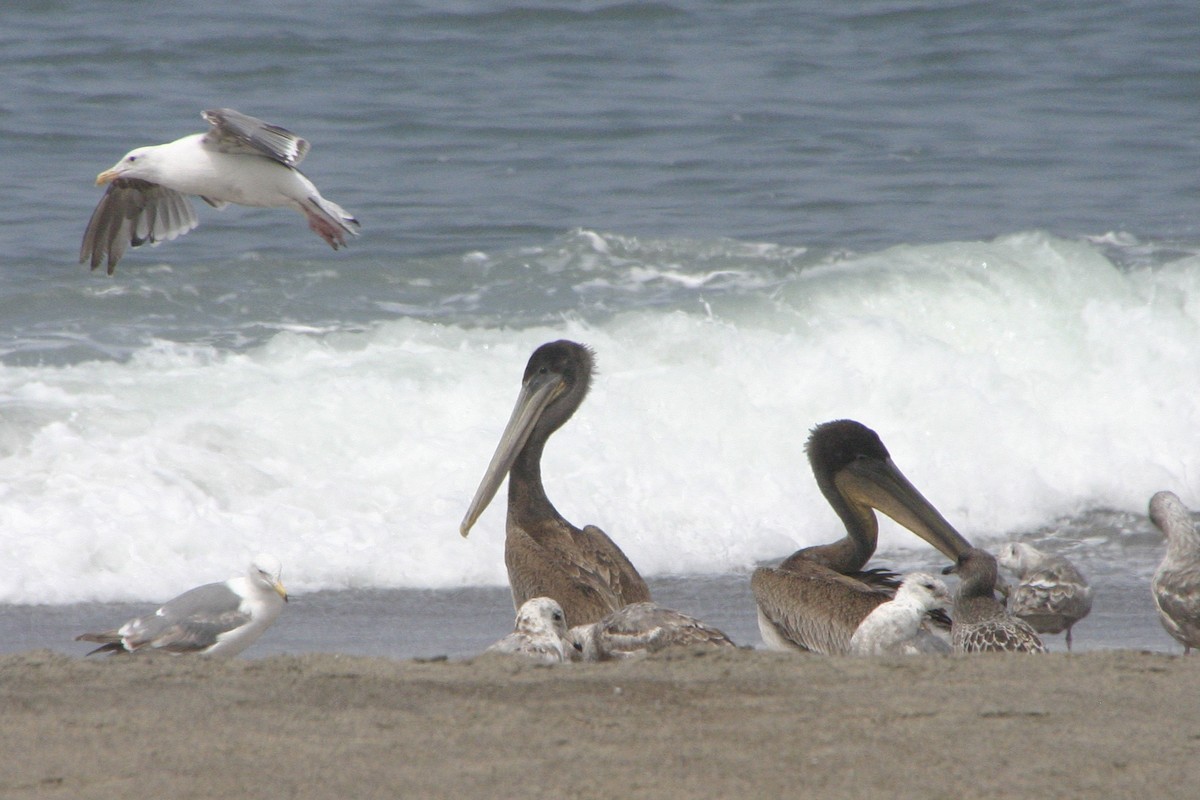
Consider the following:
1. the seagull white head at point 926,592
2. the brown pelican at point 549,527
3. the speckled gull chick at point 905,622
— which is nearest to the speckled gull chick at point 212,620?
the brown pelican at point 549,527

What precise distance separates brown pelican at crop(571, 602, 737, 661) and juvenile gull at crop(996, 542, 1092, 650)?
176 centimetres

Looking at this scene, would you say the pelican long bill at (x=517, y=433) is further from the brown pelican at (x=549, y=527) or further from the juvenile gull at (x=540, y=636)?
the juvenile gull at (x=540, y=636)

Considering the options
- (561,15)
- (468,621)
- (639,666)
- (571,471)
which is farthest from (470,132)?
(639,666)

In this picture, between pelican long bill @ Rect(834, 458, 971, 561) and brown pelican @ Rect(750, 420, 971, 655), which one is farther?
pelican long bill @ Rect(834, 458, 971, 561)

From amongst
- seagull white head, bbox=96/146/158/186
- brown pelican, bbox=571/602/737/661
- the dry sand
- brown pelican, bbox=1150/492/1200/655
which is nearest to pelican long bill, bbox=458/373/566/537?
brown pelican, bbox=571/602/737/661

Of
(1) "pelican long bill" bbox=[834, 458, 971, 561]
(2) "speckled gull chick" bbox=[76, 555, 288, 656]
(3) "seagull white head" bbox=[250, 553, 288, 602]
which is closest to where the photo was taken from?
(2) "speckled gull chick" bbox=[76, 555, 288, 656]

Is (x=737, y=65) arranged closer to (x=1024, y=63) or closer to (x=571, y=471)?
(x=1024, y=63)

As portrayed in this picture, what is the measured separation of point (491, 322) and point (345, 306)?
→ 1.11m

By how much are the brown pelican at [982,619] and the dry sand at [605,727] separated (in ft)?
1.61

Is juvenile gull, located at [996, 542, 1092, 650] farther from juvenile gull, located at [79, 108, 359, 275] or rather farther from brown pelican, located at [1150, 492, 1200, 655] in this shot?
juvenile gull, located at [79, 108, 359, 275]

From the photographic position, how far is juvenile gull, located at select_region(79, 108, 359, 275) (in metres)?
7.33

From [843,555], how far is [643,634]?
1.43m

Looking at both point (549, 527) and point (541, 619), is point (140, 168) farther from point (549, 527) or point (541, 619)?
point (541, 619)

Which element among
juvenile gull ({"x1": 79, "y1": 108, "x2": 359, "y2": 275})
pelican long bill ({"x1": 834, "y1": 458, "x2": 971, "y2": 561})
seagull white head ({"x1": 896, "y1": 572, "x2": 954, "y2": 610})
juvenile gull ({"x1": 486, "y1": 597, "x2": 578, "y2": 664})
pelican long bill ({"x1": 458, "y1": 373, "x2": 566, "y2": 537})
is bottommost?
juvenile gull ({"x1": 486, "y1": 597, "x2": 578, "y2": 664})
